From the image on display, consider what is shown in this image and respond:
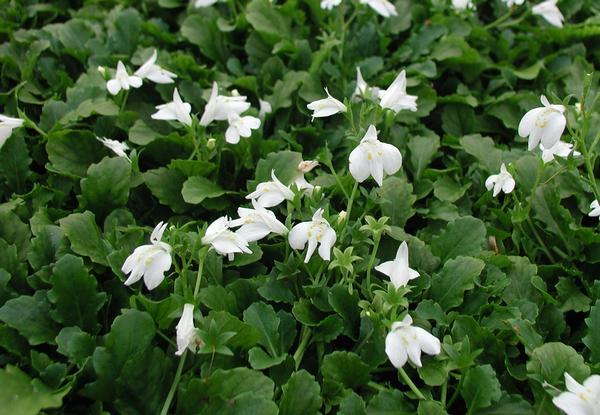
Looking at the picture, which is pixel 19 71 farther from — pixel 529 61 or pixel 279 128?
pixel 529 61

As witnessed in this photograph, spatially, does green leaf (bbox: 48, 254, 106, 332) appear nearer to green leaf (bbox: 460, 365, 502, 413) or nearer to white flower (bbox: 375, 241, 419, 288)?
white flower (bbox: 375, 241, 419, 288)

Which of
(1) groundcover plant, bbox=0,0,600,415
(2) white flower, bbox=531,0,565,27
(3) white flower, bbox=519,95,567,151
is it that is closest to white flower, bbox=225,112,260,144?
(1) groundcover plant, bbox=0,0,600,415

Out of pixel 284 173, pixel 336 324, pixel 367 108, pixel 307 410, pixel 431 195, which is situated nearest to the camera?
pixel 307 410

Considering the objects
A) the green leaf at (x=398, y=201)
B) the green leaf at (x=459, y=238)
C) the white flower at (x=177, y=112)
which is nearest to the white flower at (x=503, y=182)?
the green leaf at (x=459, y=238)

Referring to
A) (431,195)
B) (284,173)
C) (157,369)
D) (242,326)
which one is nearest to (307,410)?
(242,326)

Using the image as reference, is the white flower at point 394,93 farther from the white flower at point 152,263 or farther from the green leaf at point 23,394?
the green leaf at point 23,394
